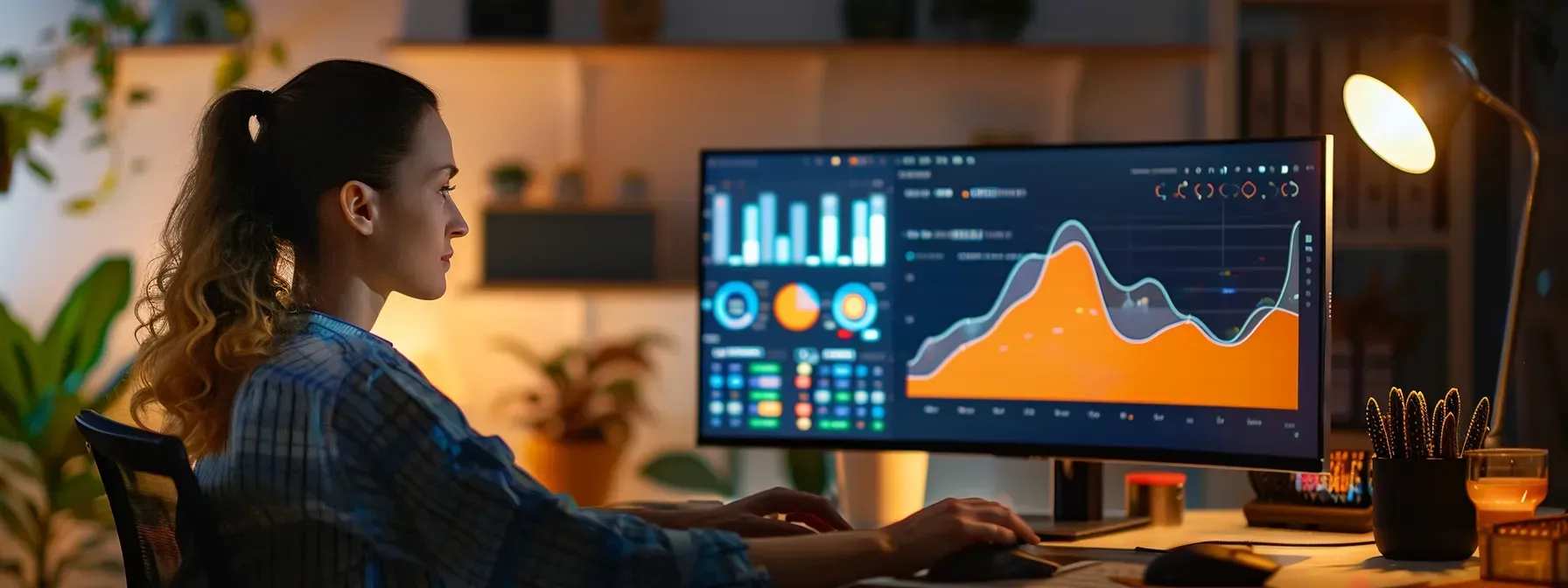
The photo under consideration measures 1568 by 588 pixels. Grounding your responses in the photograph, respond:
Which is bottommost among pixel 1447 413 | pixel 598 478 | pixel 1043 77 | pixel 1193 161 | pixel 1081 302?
pixel 598 478

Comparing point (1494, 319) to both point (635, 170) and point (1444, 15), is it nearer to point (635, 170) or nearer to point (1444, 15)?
point (1444, 15)

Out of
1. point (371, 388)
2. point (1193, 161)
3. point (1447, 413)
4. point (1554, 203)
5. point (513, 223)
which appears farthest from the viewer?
point (513, 223)

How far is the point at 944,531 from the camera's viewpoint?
Answer: 1.16 metres

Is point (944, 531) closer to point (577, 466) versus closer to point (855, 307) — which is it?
point (855, 307)

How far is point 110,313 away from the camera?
2.85 m

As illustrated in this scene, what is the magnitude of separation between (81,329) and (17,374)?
0.15m

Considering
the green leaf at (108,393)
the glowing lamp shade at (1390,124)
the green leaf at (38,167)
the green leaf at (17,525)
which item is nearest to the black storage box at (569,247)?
the green leaf at (108,393)

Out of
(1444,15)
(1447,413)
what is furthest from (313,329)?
(1444,15)

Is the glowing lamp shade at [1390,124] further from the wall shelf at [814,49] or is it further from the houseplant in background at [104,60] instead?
the houseplant in background at [104,60]

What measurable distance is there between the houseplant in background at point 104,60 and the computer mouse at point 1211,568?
2.44 meters

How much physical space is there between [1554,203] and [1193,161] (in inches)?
42.9

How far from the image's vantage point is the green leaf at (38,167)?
2990mm

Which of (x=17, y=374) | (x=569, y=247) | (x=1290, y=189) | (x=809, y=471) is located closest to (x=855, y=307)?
(x=1290, y=189)

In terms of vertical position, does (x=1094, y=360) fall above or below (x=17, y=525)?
above
